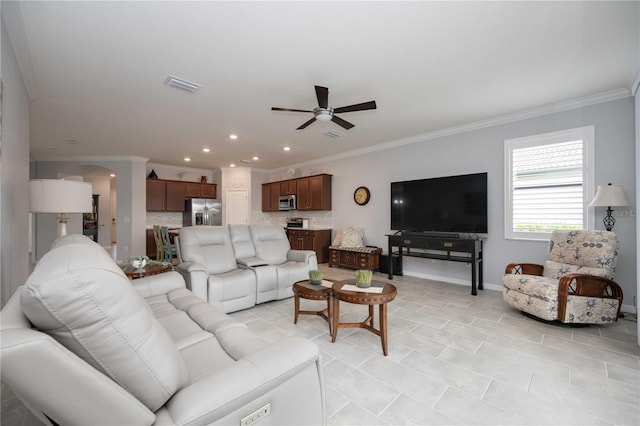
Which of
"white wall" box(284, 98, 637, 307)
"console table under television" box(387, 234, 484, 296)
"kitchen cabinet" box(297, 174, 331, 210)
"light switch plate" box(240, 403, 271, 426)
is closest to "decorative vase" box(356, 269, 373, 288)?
"light switch plate" box(240, 403, 271, 426)

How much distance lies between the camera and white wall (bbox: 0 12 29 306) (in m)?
2.01

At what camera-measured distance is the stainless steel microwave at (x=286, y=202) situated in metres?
7.55

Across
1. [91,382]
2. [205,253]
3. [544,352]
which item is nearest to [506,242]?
[544,352]

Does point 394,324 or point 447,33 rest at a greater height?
point 447,33

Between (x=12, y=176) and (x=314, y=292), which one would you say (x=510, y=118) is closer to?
(x=314, y=292)

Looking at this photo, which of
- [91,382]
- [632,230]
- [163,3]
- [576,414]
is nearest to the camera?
[91,382]

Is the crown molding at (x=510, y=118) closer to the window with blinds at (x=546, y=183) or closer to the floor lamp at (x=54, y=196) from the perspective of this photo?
the window with blinds at (x=546, y=183)

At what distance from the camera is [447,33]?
2.28 metres

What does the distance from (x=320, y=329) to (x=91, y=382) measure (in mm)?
2368

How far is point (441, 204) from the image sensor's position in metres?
4.70

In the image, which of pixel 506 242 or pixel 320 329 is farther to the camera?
pixel 506 242

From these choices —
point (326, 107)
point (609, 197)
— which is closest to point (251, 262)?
point (326, 107)

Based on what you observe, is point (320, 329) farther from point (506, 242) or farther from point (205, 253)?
point (506, 242)

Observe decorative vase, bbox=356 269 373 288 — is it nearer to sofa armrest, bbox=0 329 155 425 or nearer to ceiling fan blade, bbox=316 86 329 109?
ceiling fan blade, bbox=316 86 329 109
